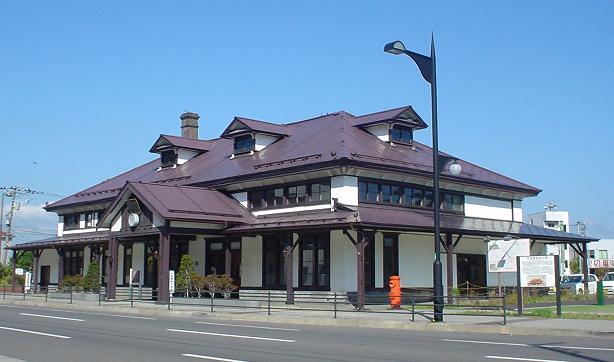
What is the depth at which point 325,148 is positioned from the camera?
32.9 meters

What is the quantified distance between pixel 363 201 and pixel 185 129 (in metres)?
22.5

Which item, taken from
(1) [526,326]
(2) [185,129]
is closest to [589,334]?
(1) [526,326]

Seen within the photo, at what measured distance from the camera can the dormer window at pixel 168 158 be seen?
4328cm

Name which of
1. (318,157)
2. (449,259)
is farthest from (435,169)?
(449,259)

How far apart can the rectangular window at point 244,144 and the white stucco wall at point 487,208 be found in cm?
1188

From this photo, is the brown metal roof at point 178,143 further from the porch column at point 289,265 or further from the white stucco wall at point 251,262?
the porch column at point 289,265

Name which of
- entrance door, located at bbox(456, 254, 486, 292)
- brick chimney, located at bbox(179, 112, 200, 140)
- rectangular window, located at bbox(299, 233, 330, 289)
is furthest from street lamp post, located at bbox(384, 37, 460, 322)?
brick chimney, located at bbox(179, 112, 200, 140)

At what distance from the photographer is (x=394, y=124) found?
35.4 meters

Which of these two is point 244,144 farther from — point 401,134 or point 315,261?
point 315,261

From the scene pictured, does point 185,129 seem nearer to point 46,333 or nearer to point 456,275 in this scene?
point 456,275

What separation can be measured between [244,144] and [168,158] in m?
7.63

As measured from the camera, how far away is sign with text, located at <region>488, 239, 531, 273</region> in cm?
2323

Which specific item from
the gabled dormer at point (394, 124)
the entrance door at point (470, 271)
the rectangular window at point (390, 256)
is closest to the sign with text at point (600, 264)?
the entrance door at point (470, 271)

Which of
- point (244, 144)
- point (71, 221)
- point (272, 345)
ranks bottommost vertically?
point (272, 345)
